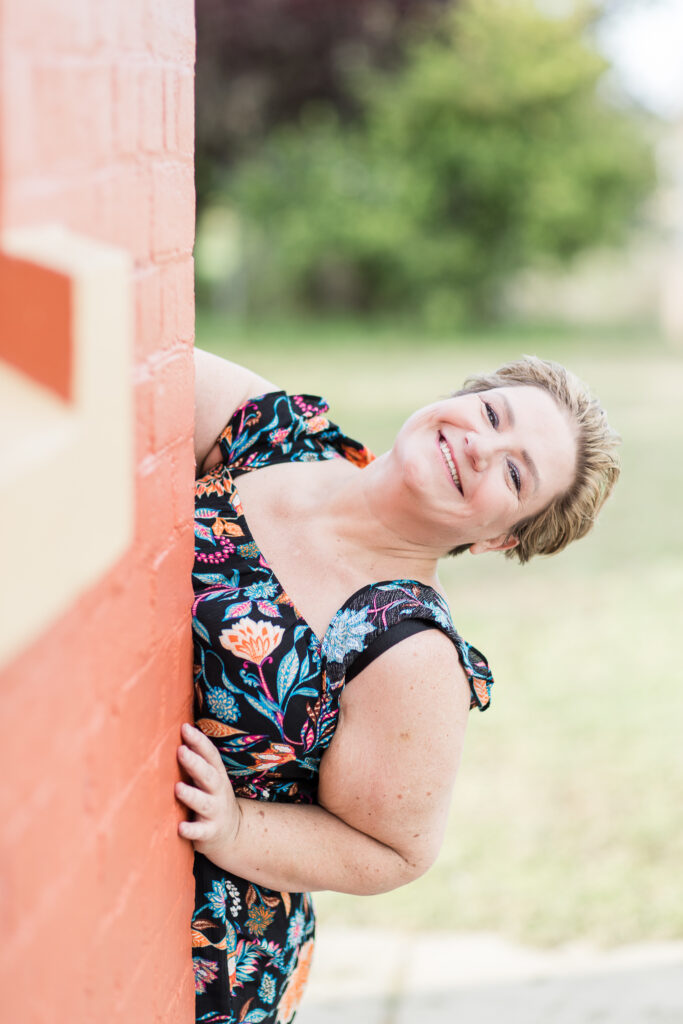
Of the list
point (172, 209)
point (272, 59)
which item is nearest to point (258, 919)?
point (172, 209)

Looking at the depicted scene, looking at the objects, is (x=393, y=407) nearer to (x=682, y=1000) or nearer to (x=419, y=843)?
(x=682, y=1000)

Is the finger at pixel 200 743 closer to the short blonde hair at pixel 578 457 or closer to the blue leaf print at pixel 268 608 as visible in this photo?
the blue leaf print at pixel 268 608

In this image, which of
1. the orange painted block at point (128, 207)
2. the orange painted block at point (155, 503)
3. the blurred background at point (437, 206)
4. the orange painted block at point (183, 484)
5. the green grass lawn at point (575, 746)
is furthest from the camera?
the blurred background at point (437, 206)

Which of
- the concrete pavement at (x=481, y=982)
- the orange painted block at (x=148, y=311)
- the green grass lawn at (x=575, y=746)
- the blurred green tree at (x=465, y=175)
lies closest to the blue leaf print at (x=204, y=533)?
the orange painted block at (x=148, y=311)

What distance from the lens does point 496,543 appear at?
95.1 inches

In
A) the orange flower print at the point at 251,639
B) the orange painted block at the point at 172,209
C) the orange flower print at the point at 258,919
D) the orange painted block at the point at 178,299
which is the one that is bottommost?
the orange flower print at the point at 258,919

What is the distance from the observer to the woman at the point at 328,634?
1.99m

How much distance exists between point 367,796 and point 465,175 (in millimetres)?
17377

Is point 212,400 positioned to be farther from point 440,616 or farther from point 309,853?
point 309,853

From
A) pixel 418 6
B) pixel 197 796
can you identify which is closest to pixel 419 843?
pixel 197 796

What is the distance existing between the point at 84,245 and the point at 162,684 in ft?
2.71

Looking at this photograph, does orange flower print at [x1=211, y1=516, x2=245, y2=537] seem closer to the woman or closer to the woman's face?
the woman

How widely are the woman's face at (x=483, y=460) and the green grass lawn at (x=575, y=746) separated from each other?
2.19 m

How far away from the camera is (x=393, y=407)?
38.0 ft
